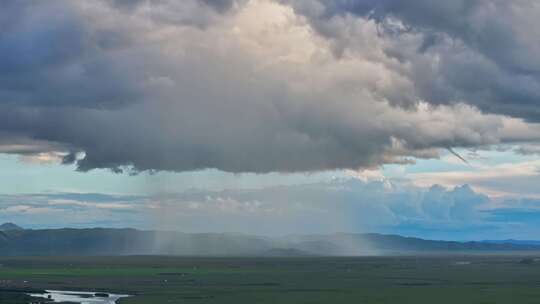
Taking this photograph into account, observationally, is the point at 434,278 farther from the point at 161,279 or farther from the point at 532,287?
the point at 161,279

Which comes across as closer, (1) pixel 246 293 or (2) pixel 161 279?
(1) pixel 246 293

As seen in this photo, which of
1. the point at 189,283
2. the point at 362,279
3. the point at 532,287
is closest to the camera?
the point at 532,287

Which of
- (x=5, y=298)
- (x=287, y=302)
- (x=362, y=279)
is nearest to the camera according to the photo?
(x=287, y=302)

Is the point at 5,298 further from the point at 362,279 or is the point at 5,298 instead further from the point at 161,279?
→ the point at 362,279

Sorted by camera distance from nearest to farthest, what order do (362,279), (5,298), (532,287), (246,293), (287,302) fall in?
1. (287,302)
2. (5,298)
3. (246,293)
4. (532,287)
5. (362,279)

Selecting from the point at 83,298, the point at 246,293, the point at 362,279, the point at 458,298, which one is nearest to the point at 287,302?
the point at 246,293

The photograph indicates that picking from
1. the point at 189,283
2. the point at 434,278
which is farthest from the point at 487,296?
the point at 189,283

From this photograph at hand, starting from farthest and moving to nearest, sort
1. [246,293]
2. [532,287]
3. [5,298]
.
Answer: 1. [532,287]
2. [246,293]
3. [5,298]

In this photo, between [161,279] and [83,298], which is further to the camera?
[161,279]
